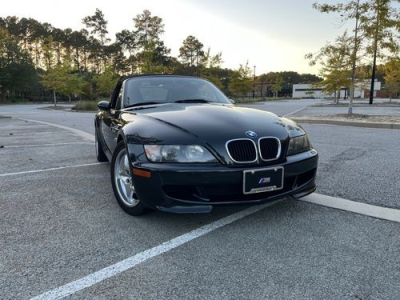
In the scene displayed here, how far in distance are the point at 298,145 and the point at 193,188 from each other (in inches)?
45.6

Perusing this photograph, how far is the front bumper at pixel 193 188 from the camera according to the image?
249 cm

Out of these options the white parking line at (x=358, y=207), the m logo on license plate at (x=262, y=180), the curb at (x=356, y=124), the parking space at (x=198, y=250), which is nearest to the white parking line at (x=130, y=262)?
the parking space at (x=198, y=250)

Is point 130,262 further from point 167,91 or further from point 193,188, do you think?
point 167,91

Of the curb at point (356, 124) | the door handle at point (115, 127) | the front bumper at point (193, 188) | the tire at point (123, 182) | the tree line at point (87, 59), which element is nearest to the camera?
the front bumper at point (193, 188)

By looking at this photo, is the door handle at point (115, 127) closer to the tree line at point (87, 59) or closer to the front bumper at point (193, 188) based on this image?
the front bumper at point (193, 188)

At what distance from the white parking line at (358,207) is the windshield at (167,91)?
176cm

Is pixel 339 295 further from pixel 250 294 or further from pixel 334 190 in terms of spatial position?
pixel 334 190

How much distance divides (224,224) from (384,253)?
1.25 m

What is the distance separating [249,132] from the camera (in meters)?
2.77

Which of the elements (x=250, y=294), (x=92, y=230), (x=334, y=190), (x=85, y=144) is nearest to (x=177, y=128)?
(x=92, y=230)

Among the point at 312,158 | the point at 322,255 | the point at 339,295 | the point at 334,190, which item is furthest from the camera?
the point at 334,190

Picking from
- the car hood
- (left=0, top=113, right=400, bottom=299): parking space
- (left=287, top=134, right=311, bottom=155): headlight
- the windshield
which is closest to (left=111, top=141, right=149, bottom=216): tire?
(left=0, top=113, right=400, bottom=299): parking space

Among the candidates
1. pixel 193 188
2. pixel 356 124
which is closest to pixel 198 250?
pixel 193 188

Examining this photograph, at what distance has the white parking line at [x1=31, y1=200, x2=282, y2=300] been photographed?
189cm
